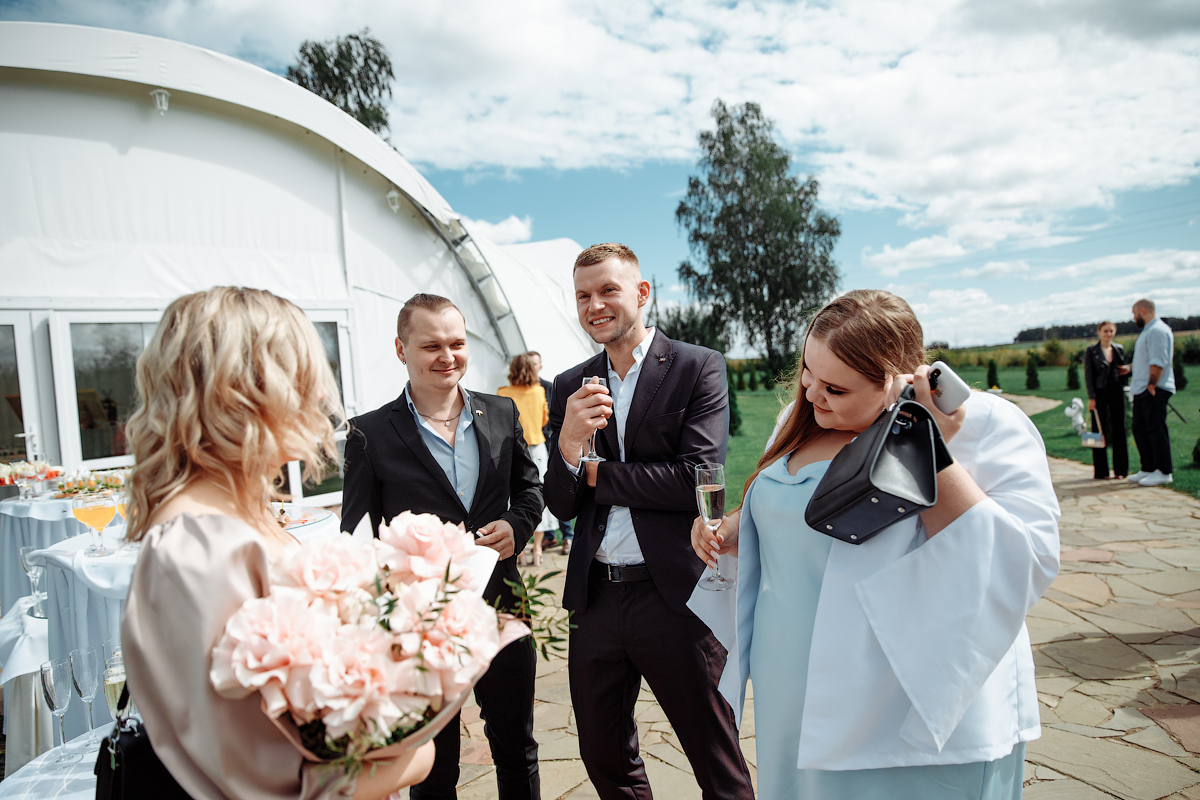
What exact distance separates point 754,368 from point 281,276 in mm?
23373

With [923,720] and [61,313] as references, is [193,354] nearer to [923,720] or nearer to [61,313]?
[923,720]

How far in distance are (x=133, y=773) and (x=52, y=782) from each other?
0.77 m

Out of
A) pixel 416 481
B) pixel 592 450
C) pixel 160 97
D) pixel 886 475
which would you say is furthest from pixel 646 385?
pixel 160 97

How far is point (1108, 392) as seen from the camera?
9.51m

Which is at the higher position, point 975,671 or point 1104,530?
point 975,671

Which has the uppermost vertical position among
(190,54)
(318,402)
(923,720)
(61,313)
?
(190,54)

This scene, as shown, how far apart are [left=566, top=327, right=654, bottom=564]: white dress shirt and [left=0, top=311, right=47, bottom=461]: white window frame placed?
6.99 meters

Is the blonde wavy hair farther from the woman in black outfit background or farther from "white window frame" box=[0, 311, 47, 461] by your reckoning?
the woman in black outfit background

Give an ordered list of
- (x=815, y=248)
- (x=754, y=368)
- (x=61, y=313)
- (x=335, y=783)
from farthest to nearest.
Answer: (x=754, y=368), (x=815, y=248), (x=61, y=313), (x=335, y=783)

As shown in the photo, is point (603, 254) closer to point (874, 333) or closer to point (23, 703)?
point (874, 333)

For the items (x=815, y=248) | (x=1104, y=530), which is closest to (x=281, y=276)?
(x=1104, y=530)

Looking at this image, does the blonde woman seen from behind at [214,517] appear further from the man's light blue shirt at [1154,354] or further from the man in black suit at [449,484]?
the man's light blue shirt at [1154,354]

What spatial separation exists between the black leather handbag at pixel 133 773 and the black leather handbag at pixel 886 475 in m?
1.59

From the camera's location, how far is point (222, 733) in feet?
3.93
